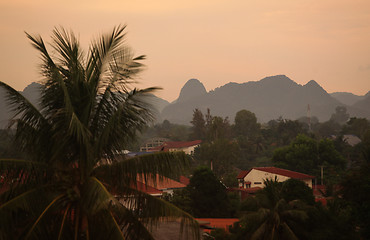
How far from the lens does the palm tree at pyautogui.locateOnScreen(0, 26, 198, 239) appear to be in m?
8.46

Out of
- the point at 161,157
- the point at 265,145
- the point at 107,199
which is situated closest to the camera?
the point at 107,199

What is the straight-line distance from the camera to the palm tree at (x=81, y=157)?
8461 mm

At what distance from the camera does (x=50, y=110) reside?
9539 mm

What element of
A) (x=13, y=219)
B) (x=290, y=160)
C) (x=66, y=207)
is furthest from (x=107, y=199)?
(x=290, y=160)

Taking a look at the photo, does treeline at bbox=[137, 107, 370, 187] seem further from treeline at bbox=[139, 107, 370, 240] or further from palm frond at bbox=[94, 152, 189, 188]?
palm frond at bbox=[94, 152, 189, 188]

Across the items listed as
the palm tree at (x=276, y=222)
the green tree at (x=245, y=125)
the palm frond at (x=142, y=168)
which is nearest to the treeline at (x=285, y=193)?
the palm tree at (x=276, y=222)

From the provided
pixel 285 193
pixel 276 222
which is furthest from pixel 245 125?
pixel 276 222

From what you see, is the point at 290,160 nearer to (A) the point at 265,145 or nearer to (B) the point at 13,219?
(A) the point at 265,145

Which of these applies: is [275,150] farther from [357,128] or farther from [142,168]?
[142,168]

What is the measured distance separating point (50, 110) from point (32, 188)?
155 cm

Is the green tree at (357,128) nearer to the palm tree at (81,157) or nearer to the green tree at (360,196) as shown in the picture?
the green tree at (360,196)

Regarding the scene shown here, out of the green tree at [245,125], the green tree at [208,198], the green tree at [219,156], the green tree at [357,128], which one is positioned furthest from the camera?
the green tree at [245,125]

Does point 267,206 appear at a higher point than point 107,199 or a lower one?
lower

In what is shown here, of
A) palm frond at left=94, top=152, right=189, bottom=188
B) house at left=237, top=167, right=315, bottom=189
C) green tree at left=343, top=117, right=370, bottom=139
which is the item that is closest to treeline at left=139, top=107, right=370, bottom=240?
palm frond at left=94, top=152, right=189, bottom=188
